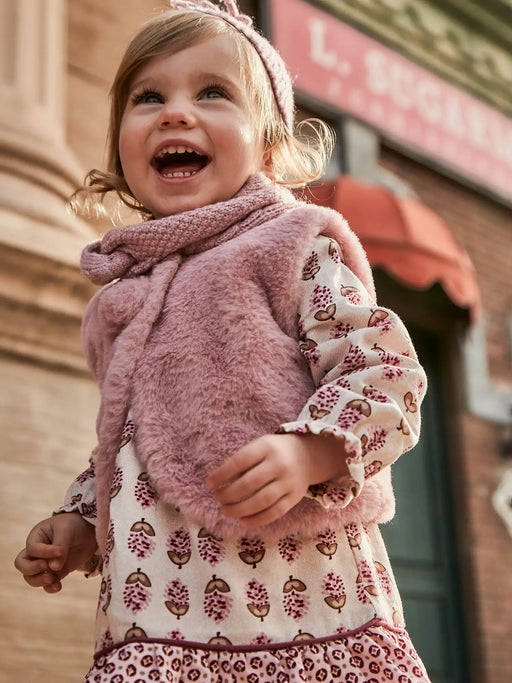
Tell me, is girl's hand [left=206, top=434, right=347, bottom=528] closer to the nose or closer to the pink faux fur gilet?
the pink faux fur gilet

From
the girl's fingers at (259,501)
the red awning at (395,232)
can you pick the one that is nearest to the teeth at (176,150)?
the girl's fingers at (259,501)

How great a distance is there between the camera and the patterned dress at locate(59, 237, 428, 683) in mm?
1548

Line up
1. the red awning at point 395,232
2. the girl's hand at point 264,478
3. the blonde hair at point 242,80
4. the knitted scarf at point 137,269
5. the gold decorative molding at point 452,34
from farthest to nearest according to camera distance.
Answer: the gold decorative molding at point 452,34 → the red awning at point 395,232 → the blonde hair at point 242,80 → the knitted scarf at point 137,269 → the girl's hand at point 264,478

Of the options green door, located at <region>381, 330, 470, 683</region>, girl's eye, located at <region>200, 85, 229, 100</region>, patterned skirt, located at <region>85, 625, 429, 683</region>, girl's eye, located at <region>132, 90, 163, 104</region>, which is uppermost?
girl's eye, located at <region>200, 85, 229, 100</region>

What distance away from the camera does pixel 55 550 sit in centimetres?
188

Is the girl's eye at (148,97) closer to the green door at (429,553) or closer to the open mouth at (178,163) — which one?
the open mouth at (178,163)

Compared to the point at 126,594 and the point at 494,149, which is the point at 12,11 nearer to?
the point at 126,594

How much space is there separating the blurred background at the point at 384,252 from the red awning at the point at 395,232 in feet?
0.04

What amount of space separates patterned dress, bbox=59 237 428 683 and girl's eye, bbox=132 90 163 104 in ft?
1.87

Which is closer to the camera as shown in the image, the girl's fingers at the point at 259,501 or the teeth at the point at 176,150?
the girl's fingers at the point at 259,501

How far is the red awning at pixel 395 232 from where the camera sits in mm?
5883

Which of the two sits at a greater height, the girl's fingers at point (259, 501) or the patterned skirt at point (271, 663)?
the girl's fingers at point (259, 501)

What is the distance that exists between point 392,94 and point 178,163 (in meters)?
5.69

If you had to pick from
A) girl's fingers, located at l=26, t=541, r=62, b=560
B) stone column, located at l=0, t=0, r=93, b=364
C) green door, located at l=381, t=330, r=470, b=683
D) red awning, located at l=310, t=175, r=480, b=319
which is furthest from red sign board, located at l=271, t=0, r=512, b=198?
girl's fingers, located at l=26, t=541, r=62, b=560
